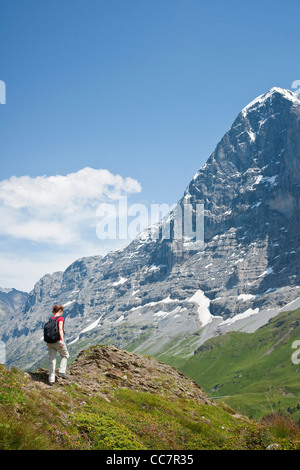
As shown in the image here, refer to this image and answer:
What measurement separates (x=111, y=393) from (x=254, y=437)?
1087 cm

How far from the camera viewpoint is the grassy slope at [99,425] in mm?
13375

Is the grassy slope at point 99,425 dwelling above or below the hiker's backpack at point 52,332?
below

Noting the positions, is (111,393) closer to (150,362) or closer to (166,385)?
(166,385)

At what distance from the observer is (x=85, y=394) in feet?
68.9

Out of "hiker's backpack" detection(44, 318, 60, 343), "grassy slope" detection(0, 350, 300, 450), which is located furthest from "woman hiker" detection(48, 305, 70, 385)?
"grassy slope" detection(0, 350, 300, 450)

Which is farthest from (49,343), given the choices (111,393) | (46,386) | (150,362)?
(150,362)

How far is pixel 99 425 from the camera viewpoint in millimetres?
15664

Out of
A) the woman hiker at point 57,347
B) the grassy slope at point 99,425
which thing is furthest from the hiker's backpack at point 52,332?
the grassy slope at point 99,425

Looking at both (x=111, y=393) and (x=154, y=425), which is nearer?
(x=154, y=425)

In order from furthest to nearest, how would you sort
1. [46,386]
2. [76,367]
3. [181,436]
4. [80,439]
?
[76,367] → [46,386] → [181,436] → [80,439]

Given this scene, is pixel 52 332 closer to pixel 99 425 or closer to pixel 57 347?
pixel 57 347

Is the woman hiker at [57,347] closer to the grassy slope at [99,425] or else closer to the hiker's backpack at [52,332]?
the hiker's backpack at [52,332]

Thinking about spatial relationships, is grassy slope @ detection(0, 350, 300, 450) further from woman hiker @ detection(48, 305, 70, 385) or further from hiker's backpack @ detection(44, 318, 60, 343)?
hiker's backpack @ detection(44, 318, 60, 343)

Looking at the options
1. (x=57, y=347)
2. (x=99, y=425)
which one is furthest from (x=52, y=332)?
(x=99, y=425)
